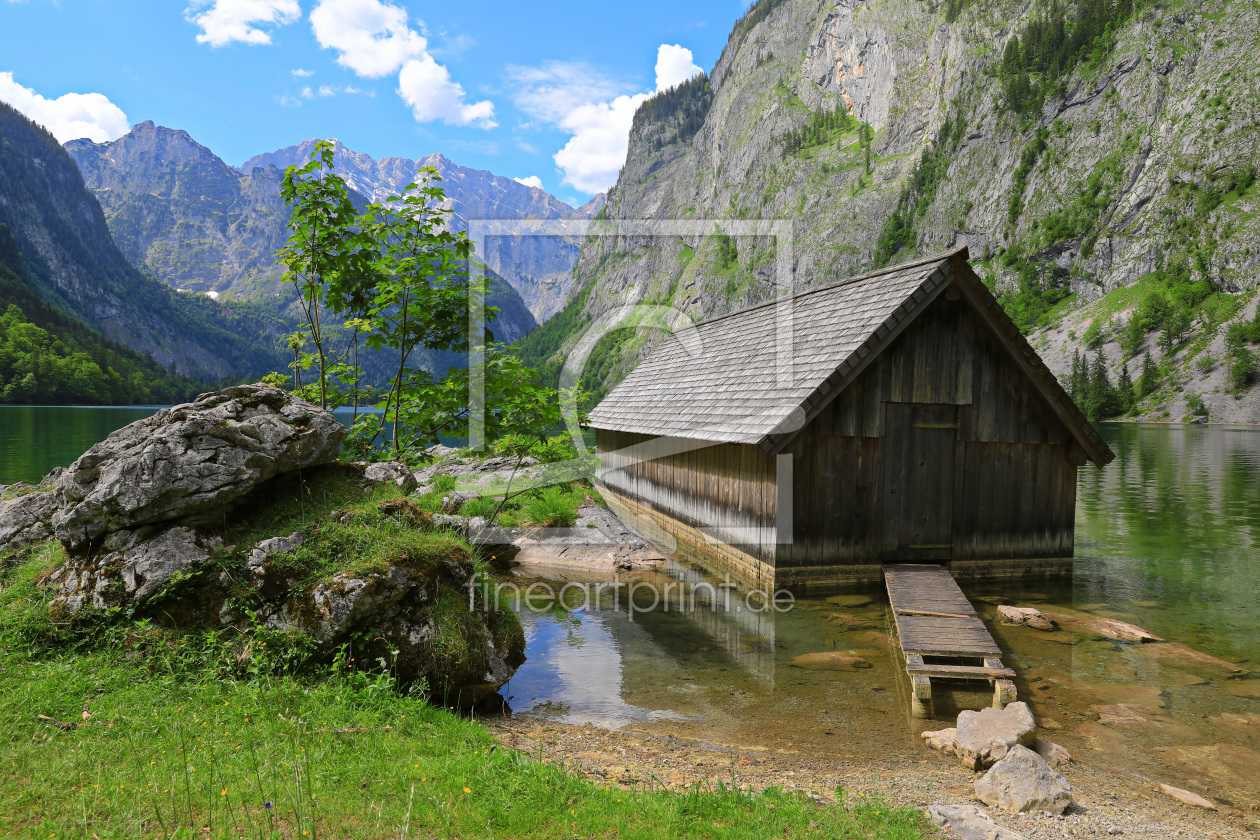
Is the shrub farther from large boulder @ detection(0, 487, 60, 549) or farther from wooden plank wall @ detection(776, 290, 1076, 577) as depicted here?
large boulder @ detection(0, 487, 60, 549)

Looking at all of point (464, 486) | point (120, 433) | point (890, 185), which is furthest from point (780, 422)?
point (890, 185)

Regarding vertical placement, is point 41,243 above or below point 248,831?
above

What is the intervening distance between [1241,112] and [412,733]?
131m

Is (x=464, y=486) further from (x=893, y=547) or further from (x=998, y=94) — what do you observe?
(x=998, y=94)

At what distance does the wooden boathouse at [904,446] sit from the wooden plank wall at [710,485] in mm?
56

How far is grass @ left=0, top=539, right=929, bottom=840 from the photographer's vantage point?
10.8 ft

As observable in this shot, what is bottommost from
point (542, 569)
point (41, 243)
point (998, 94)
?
point (542, 569)

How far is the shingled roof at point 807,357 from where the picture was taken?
11133 millimetres

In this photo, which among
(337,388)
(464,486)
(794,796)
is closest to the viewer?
(794,796)

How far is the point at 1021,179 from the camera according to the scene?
11019cm

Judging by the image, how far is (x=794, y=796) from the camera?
15.2 feet

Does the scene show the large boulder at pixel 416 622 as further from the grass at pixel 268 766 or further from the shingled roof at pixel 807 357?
the shingled roof at pixel 807 357

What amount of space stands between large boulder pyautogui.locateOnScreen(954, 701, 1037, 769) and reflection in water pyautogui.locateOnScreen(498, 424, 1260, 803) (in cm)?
47

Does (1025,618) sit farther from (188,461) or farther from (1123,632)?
(188,461)
